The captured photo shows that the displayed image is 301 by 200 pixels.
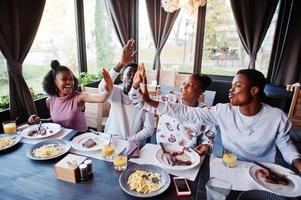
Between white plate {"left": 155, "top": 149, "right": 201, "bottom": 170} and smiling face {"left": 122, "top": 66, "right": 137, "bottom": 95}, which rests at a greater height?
smiling face {"left": 122, "top": 66, "right": 137, "bottom": 95}

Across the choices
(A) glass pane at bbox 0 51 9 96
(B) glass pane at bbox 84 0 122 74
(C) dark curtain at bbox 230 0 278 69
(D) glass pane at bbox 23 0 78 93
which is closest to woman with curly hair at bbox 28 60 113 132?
(A) glass pane at bbox 0 51 9 96

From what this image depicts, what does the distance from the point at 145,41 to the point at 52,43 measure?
2.10m

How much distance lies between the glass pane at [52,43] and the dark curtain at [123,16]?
0.84 m

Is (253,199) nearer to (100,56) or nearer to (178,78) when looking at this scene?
(178,78)

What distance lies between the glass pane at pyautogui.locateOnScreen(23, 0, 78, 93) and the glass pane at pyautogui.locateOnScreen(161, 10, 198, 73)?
189 centimetres

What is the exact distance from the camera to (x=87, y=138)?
1.50 m

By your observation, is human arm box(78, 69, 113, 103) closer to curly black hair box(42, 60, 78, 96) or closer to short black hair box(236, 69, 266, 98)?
curly black hair box(42, 60, 78, 96)

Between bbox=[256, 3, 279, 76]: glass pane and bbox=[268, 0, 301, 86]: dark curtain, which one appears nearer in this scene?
bbox=[268, 0, 301, 86]: dark curtain

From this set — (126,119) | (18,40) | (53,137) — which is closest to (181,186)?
(126,119)

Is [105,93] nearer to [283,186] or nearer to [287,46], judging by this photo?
[283,186]

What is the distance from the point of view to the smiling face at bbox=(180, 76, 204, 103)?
1.62 m

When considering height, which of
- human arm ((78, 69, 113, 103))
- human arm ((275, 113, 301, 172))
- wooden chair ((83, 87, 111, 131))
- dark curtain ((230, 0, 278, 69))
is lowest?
wooden chair ((83, 87, 111, 131))

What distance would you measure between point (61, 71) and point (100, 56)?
85.1 inches

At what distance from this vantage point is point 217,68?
164 inches
